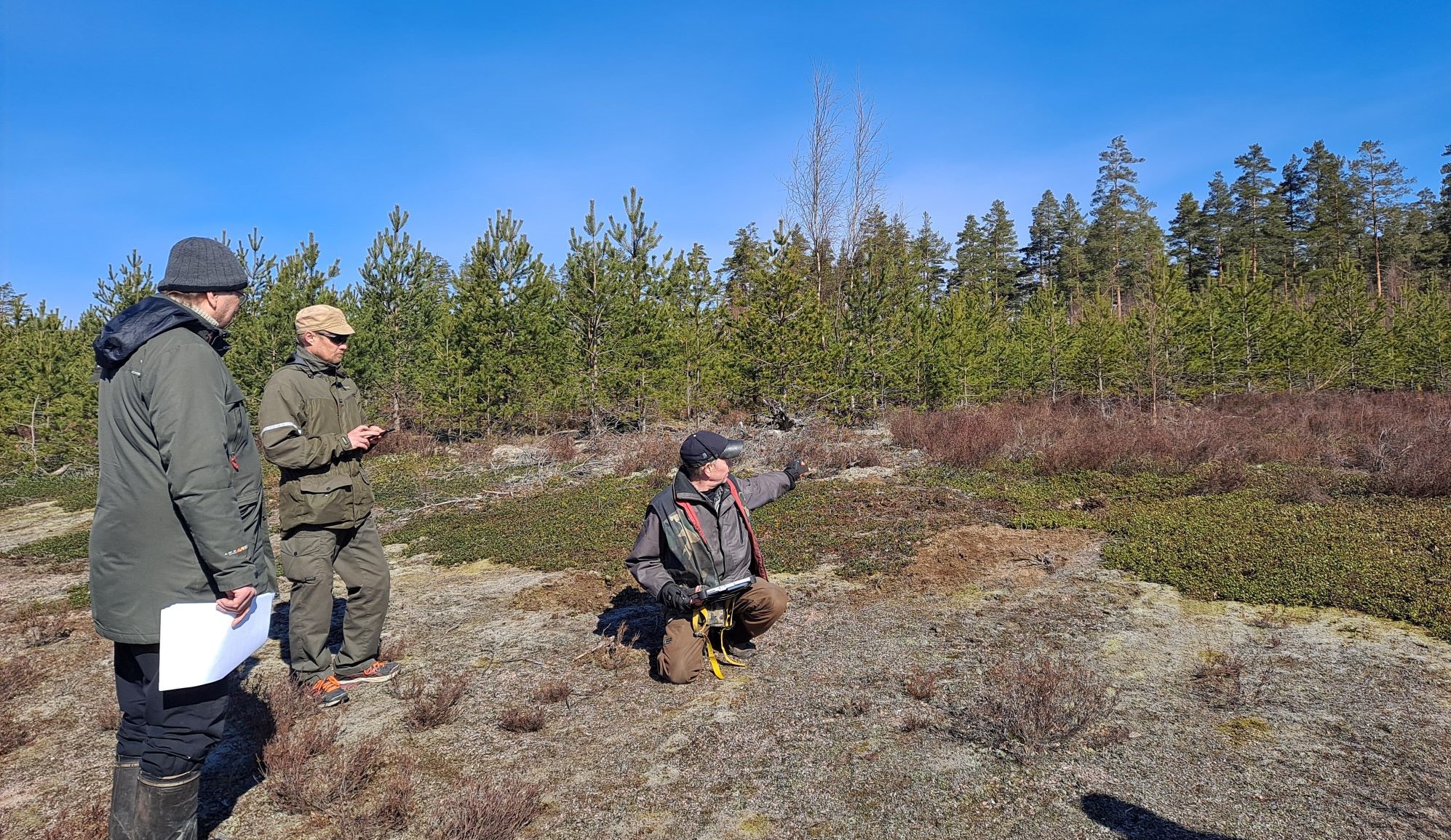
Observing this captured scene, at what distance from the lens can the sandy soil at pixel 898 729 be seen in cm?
284

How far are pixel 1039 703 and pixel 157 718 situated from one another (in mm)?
3619

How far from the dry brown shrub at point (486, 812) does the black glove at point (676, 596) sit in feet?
3.61

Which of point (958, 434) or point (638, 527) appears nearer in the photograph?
point (638, 527)

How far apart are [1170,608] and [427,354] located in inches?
784

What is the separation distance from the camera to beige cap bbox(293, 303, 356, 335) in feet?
12.7

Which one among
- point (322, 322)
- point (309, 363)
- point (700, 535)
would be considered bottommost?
point (700, 535)

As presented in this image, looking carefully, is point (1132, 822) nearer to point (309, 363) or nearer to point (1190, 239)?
point (309, 363)

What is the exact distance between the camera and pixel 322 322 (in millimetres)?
3900

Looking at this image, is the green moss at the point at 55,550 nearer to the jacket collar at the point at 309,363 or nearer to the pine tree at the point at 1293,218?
the jacket collar at the point at 309,363

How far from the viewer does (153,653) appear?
229 cm

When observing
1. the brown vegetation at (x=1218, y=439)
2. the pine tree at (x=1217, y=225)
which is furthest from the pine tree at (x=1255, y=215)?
the brown vegetation at (x=1218, y=439)

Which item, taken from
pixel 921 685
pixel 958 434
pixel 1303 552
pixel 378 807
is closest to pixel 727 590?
pixel 921 685

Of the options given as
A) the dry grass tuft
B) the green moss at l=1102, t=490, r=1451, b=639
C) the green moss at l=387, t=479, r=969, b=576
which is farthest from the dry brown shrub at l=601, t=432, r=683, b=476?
the green moss at l=1102, t=490, r=1451, b=639

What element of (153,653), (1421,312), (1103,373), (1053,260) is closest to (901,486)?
(153,653)
